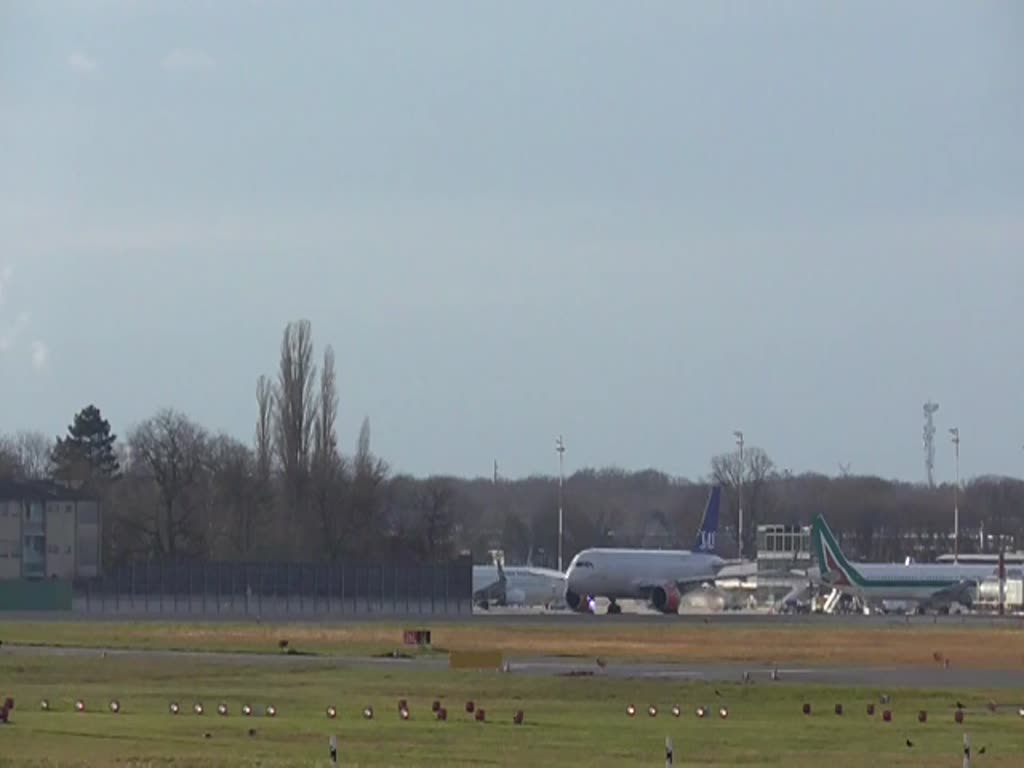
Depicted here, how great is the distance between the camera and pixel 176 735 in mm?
33969

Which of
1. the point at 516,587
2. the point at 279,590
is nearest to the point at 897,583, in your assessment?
the point at 516,587

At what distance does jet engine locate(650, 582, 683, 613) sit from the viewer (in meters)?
118

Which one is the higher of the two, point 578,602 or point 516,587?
point 516,587

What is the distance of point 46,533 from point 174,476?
2010 centimetres

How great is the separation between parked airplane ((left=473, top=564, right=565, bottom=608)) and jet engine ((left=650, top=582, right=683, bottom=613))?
43.7 ft

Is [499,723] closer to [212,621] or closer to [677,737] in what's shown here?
[677,737]

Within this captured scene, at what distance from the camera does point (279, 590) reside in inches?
4368

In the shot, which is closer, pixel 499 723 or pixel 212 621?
pixel 499 723

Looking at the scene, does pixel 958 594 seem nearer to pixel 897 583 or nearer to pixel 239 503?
pixel 897 583

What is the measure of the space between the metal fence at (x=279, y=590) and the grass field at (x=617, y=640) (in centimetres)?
1727

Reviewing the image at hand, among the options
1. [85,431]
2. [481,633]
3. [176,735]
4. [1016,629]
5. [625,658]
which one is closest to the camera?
[176,735]

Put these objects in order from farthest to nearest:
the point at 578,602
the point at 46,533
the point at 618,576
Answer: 1. the point at 46,533
2. the point at 578,602
3. the point at 618,576

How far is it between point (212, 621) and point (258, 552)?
4885cm

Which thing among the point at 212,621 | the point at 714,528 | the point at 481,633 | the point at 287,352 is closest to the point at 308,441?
the point at 287,352
